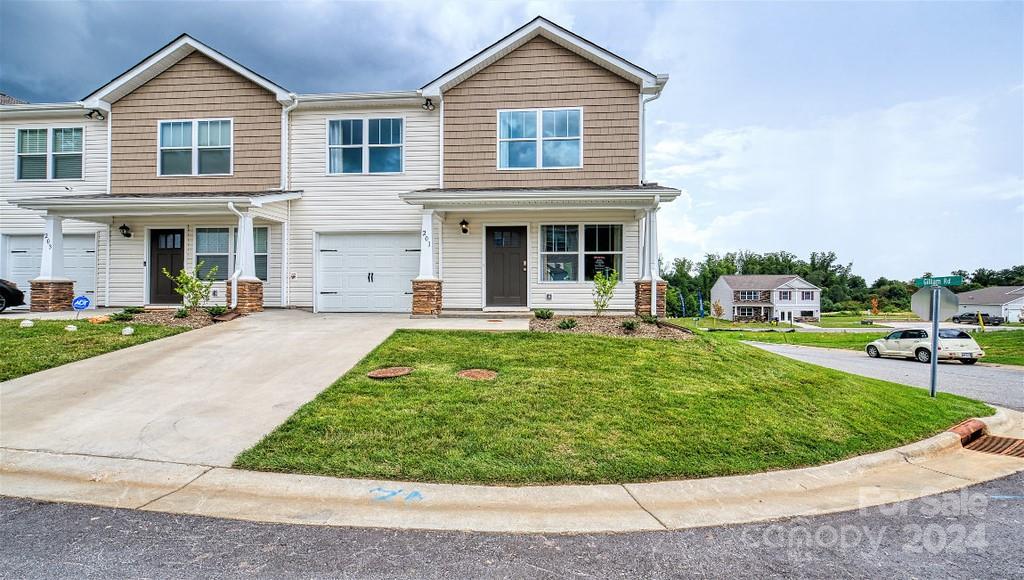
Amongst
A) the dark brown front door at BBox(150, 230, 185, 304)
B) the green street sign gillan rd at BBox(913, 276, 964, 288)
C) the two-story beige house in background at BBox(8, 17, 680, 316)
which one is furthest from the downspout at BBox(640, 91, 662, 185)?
the dark brown front door at BBox(150, 230, 185, 304)

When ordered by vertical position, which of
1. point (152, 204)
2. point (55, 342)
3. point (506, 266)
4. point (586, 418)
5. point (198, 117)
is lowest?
point (586, 418)

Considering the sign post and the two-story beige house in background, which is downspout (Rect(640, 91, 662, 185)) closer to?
the two-story beige house in background

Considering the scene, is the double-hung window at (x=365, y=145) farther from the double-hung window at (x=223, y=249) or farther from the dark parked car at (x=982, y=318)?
the dark parked car at (x=982, y=318)

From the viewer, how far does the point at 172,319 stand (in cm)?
1037

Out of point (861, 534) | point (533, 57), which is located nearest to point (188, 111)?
point (533, 57)

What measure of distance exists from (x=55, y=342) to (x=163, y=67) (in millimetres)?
9301

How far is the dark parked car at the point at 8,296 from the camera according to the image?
40.3 feet

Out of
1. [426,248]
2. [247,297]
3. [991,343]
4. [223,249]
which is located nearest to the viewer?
[247,297]

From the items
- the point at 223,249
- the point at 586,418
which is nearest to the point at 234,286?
the point at 223,249

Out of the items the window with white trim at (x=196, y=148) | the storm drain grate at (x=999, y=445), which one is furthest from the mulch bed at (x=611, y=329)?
the window with white trim at (x=196, y=148)

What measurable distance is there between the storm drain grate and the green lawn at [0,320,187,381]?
41.0 ft

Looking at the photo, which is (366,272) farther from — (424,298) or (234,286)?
(234,286)

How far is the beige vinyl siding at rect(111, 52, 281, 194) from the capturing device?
1356 cm

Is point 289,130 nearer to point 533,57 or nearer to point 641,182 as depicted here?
point 533,57
